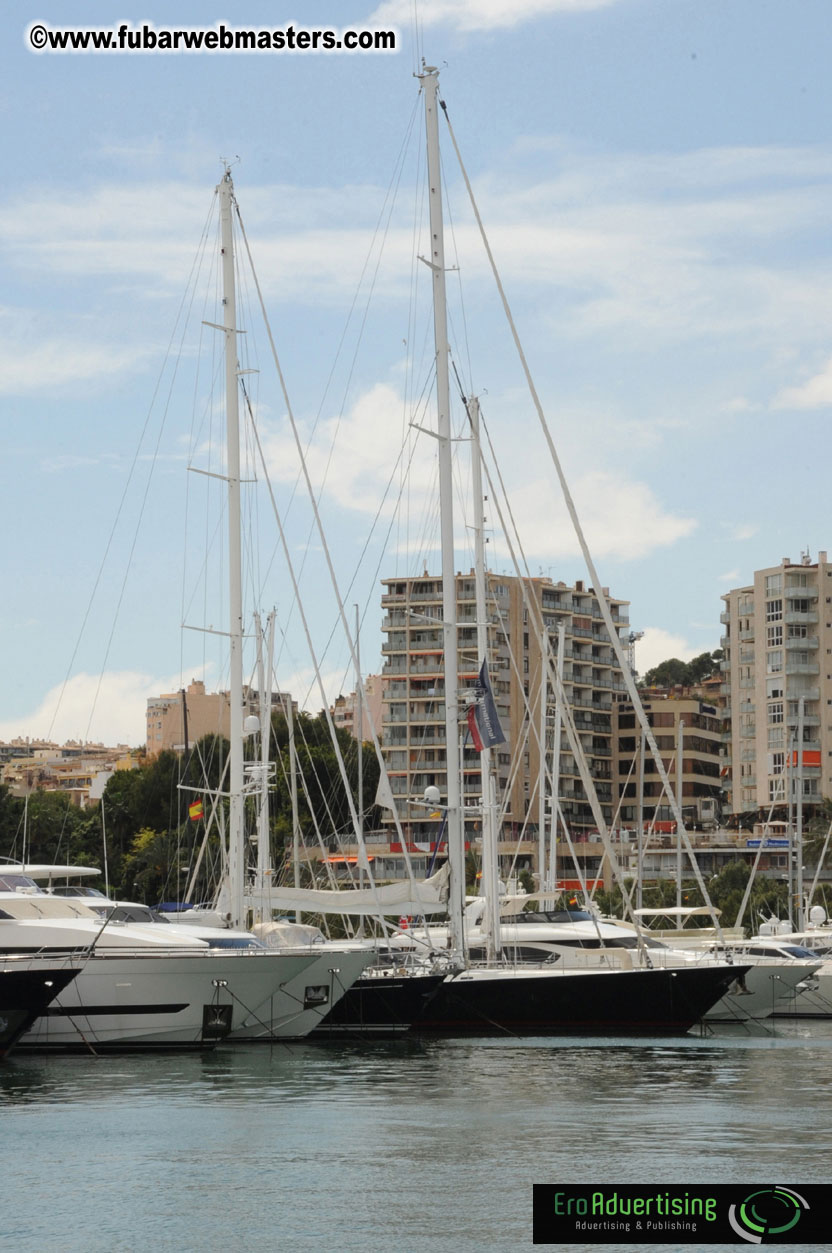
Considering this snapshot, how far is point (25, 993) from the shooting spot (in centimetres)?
3456

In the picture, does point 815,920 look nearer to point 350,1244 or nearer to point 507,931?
Result: point 507,931

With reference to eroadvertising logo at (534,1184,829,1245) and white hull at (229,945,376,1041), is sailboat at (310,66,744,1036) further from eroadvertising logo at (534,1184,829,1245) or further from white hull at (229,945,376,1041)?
eroadvertising logo at (534,1184,829,1245)

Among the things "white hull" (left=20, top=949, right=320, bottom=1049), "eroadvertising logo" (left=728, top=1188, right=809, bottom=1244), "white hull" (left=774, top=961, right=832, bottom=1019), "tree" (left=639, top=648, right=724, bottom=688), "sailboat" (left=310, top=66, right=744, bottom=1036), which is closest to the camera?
"eroadvertising logo" (left=728, top=1188, right=809, bottom=1244)

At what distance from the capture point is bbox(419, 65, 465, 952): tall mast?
3966 cm

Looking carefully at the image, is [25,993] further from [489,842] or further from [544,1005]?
[489,842]

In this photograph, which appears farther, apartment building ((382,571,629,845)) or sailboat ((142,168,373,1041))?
apartment building ((382,571,629,845))

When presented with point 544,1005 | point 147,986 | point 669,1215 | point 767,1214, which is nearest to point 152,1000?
point 147,986

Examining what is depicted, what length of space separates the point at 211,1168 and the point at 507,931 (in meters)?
23.8

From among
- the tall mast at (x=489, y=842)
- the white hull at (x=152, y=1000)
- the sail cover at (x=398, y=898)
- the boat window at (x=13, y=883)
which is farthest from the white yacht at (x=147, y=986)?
the tall mast at (x=489, y=842)

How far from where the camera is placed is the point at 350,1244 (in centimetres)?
1888

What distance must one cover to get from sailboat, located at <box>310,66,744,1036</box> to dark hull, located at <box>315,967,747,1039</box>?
0.08ft

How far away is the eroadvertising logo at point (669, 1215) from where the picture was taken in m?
17.4

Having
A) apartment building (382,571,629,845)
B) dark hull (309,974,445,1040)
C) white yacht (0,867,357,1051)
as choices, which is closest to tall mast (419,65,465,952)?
dark hull (309,974,445,1040)

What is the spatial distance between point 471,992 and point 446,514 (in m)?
11.3
